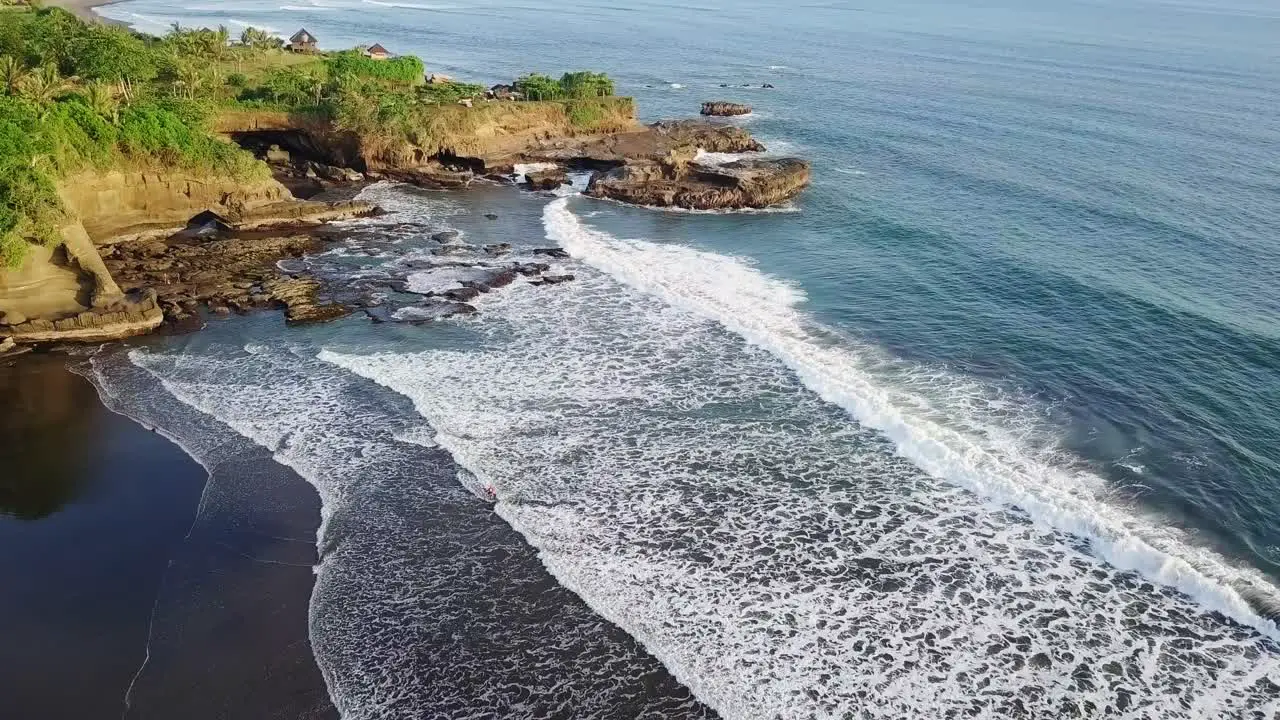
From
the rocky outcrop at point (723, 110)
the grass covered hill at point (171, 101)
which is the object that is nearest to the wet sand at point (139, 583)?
the grass covered hill at point (171, 101)

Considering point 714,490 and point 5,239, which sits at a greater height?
point 5,239

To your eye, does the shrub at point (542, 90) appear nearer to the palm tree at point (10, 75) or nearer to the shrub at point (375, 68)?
the shrub at point (375, 68)

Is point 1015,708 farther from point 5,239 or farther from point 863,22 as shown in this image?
point 863,22

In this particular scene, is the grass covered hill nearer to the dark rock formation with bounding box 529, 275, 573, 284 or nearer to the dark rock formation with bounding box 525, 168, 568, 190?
the dark rock formation with bounding box 525, 168, 568, 190

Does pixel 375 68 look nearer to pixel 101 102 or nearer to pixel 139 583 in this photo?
pixel 101 102

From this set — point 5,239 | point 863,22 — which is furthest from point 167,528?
Answer: point 863,22

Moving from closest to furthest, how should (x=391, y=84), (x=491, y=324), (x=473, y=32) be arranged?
1. (x=491, y=324)
2. (x=391, y=84)
3. (x=473, y=32)

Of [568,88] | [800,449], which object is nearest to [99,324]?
[800,449]
